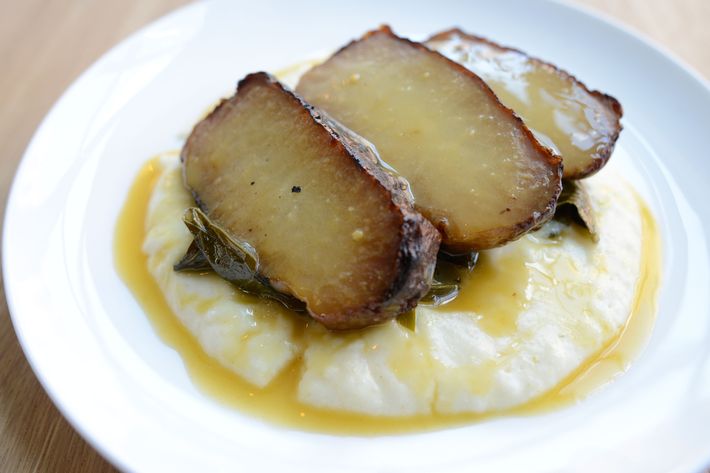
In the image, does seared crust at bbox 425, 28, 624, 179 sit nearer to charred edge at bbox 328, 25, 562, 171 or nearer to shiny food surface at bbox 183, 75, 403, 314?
charred edge at bbox 328, 25, 562, 171

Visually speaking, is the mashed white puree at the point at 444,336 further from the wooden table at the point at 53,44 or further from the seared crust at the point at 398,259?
the wooden table at the point at 53,44

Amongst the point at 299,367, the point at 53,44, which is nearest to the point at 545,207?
the point at 299,367

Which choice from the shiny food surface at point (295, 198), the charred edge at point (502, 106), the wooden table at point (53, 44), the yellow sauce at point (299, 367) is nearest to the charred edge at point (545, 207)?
the charred edge at point (502, 106)

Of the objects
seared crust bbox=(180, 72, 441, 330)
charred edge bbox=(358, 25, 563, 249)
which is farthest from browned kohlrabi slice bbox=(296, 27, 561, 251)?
seared crust bbox=(180, 72, 441, 330)

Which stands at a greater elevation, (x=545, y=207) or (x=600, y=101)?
(x=600, y=101)

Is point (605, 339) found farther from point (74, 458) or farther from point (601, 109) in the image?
point (74, 458)

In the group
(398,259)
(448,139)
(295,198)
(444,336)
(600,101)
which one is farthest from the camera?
(600,101)

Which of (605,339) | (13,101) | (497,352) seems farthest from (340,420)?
(13,101)

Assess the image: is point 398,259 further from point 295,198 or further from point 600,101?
point 600,101
